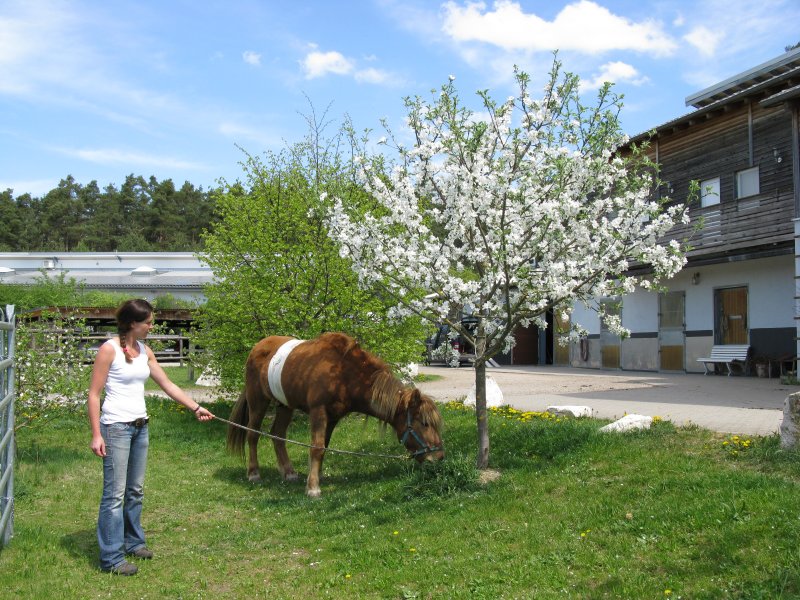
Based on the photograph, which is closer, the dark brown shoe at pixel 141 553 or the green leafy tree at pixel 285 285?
the dark brown shoe at pixel 141 553

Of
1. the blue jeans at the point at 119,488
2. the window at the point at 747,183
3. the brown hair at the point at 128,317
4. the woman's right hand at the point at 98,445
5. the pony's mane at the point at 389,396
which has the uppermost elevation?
the window at the point at 747,183

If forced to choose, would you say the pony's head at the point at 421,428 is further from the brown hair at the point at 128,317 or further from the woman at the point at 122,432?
the brown hair at the point at 128,317

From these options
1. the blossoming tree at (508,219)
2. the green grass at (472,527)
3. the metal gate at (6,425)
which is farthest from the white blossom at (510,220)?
the metal gate at (6,425)

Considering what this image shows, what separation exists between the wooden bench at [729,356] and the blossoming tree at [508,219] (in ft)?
40.2

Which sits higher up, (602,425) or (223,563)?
(602,425)

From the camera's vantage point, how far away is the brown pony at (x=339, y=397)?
23.5 feet

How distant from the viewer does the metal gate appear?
17.6 ft

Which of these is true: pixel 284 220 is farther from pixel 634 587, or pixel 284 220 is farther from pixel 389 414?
pixel 634 587

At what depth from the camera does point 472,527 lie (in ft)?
18.2

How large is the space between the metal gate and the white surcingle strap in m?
2.95

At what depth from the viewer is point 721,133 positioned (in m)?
18.9

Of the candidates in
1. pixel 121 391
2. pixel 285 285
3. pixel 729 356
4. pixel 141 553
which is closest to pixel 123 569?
pixel 141 553

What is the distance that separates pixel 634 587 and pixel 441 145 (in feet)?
14.0

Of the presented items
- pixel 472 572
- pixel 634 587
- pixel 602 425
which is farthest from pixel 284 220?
pixel 634 587
